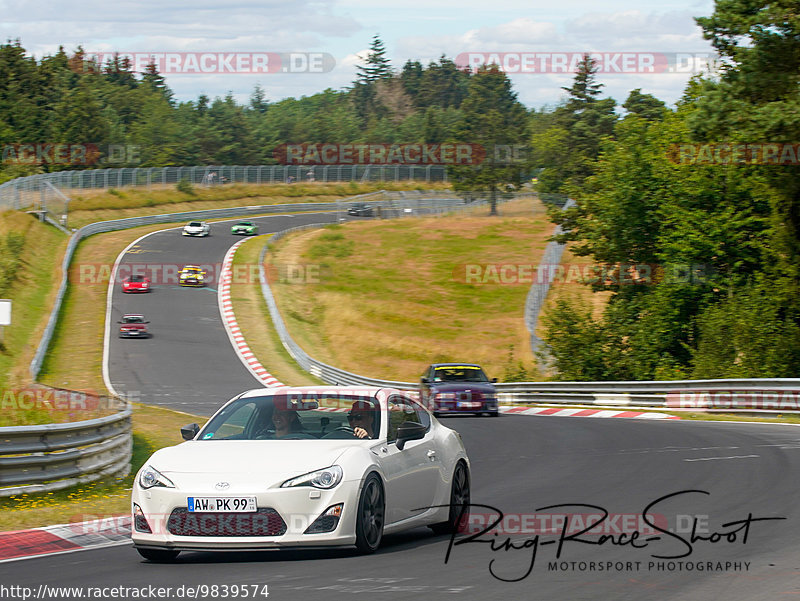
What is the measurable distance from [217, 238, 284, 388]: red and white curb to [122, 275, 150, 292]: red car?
378cm

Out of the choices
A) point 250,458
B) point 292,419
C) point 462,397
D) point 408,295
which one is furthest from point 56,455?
point 408,295

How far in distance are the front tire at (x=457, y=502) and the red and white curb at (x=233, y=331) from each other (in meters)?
26.0

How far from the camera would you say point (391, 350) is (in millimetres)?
49656

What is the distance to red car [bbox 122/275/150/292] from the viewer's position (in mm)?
57062

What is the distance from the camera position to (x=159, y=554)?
8.37 meters

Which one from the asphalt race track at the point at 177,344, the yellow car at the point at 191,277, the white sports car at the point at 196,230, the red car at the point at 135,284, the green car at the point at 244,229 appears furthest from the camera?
the green car at the point at 244,229

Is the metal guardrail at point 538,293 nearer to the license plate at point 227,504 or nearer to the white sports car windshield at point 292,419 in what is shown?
the white sports car windshield at point 292,419

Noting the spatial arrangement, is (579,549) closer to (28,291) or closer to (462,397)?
(462,397)

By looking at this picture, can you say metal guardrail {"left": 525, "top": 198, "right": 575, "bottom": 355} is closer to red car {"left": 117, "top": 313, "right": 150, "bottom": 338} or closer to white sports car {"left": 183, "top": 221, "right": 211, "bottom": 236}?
red car {"left": 117, "top": 313, "right": 150, "bottom": 338}

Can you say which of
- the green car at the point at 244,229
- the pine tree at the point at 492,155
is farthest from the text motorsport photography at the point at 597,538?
the pine tree at the point at 492,155

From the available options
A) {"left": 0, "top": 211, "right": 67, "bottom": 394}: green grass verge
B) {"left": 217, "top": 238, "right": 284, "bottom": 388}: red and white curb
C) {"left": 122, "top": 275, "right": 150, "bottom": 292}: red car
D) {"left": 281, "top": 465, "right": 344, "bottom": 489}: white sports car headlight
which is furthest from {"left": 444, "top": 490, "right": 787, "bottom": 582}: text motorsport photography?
{"left": 122, "top": 275, "right": 150, "bottom": 292}: red car

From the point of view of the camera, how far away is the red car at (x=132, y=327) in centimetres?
4706

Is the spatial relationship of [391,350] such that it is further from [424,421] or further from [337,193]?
[337,193]

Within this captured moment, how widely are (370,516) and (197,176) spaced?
9458 centimetres
